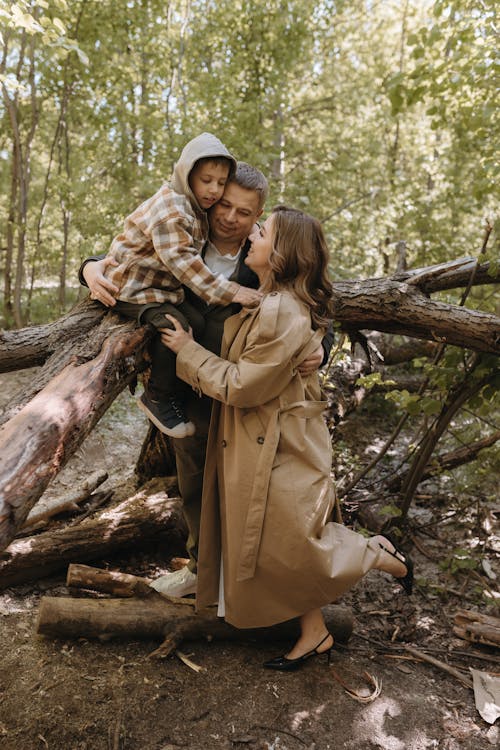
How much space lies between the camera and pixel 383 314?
3.68 metres

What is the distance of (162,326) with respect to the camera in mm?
2539

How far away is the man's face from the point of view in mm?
2666

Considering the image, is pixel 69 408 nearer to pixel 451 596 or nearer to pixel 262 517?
pixel 262 517

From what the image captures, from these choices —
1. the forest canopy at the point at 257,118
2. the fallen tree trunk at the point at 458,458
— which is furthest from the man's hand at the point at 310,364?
the forest canopy at the point at 257,118

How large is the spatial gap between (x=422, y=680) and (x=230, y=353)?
6.68 ft

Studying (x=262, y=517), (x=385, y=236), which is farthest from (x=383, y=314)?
(x=385, y=236)

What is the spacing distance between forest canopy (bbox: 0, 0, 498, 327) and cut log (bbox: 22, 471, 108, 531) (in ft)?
13.2

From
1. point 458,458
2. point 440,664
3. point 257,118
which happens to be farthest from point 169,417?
point 257,118

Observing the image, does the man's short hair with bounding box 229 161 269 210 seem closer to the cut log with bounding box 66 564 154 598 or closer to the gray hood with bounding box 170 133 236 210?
the gray hood with bounding box 170 133 236 210

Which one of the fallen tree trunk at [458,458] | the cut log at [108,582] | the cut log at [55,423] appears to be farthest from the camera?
the fallen tree trunk at [458,458]

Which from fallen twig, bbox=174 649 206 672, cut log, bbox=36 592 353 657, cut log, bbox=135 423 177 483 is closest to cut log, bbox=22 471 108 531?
cut log, bbox=135 423 177 483

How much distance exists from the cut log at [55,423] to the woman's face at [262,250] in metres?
0.63

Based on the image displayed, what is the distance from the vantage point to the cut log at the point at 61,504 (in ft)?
13.3

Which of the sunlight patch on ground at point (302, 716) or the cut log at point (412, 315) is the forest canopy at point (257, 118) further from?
the sunlight patch on ground at point (302, 716)
